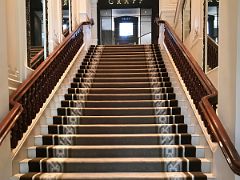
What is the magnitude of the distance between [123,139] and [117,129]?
328 millimetres

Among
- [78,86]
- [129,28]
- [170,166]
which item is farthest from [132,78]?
[129,28]

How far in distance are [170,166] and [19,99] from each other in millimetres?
1964

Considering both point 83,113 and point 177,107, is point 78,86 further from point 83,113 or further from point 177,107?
point 177,107

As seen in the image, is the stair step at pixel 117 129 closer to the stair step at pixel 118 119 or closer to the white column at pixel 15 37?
the stair step at pixel 118 119

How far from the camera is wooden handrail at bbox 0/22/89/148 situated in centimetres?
385

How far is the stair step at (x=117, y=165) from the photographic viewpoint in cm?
446

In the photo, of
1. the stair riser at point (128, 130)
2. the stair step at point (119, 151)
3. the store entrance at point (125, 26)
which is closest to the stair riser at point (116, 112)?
the stair riser at point (128, 130)

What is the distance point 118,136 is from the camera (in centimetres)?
511

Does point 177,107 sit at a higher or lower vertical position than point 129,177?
higher

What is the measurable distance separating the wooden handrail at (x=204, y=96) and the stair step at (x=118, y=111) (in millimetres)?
465

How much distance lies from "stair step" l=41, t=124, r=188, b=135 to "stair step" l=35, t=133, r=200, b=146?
0.20 meters

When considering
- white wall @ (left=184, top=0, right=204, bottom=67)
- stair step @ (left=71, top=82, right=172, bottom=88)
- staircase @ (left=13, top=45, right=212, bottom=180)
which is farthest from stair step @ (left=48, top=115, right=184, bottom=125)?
white wall @ (left=184, top=0, right=204, bottom=67)

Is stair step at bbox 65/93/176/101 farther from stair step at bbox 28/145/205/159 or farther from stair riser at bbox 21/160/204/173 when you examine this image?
stair riser at bbox 21/160/204/173

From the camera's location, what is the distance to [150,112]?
19.4 feet
